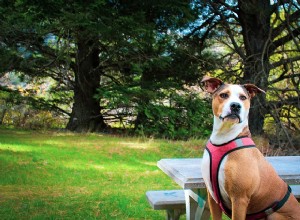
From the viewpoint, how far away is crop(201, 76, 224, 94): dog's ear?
10.3 ft

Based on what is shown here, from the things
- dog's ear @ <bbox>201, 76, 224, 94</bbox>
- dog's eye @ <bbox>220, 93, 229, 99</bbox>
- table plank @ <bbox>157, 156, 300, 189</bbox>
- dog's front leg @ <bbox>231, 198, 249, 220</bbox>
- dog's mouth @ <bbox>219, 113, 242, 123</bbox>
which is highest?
dog's ear @ <bbox>201, 76, 224, 94</bbox>

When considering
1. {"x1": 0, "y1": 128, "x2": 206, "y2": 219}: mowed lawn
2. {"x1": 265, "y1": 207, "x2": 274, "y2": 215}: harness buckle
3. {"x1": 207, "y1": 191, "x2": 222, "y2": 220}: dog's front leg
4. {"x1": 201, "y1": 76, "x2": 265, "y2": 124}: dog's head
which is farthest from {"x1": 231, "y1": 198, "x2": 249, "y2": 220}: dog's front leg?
{"x1": 0, "y1": 128, "x2": 206, "y2": 219}: mowed lawn

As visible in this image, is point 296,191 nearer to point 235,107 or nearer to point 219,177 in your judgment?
point 219,177

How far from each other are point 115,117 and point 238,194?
10.5 metres

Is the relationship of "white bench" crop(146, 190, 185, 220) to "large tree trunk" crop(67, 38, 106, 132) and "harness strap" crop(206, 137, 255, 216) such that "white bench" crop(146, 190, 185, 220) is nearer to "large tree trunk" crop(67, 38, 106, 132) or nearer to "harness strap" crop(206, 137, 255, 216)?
"harness strap" crop(206, 137, 255, 216)

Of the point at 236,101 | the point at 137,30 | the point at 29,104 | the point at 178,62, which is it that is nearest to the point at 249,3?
the point at 178,62

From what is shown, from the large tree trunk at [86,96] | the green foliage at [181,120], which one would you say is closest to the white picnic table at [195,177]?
the green foliage at [181,120]

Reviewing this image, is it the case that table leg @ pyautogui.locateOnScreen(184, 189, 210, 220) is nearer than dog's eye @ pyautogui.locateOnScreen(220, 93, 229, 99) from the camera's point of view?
No

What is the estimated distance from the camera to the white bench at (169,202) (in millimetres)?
4113

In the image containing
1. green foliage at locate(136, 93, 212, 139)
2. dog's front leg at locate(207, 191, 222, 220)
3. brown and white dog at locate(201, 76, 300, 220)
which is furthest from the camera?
green foliage at locate(136, 93, 212, 139)

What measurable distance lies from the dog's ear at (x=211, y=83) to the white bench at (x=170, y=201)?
56.8 inches

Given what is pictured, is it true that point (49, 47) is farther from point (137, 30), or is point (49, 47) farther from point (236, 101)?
point (236, 101)

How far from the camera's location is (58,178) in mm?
6867

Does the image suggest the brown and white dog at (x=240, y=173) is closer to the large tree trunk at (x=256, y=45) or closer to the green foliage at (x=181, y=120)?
the large tree trunk at (x=256, y=45)
